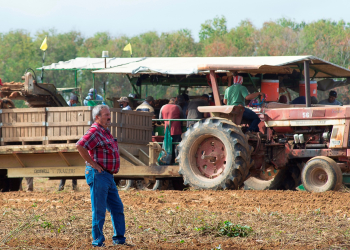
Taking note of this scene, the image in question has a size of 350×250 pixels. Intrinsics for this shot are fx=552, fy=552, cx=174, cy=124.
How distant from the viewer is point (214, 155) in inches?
385

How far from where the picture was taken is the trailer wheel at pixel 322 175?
891cm

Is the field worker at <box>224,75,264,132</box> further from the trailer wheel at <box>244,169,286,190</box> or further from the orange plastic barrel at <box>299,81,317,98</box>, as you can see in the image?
the orange plastic barrel at <box>299,81,317,98</box>

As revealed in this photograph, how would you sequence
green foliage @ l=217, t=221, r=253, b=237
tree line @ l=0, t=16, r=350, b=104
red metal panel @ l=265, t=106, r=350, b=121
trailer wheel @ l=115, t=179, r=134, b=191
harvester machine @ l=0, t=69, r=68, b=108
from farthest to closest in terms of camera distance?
tree line @ l=0, t=16, r=350, b=104 → trailer wheel @ l=115, t=179, r=134, b=191 → harvester machine @ l=0, t=69, r=68, b=108 → red metal panel @ l=265, t=106, r=350, b=121 → green foliage @ l=217, t=221, r=253, b=237

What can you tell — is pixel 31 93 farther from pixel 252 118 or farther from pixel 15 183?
pixel 252 118

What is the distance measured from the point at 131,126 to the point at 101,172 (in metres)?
5.25

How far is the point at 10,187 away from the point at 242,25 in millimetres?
41022

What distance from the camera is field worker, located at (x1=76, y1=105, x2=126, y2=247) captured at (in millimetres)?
5520

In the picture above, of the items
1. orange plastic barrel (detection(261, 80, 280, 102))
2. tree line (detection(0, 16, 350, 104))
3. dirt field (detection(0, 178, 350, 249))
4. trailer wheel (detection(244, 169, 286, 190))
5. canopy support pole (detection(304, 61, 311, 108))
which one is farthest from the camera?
Result: tree line (detection(0, 16, 350, 104))

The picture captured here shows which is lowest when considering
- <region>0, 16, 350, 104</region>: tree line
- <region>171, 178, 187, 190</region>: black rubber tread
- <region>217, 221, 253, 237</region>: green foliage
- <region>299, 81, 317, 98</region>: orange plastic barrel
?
<region>171, 178, 187, 190</region>: black rubber tread

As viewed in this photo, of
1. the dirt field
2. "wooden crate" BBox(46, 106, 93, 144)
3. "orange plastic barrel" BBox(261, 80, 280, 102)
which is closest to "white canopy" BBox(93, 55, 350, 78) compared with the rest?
"orange plastic barrel" BBox(261, 80, 280, 102)

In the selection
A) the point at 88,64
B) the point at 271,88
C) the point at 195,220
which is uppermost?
the point at 88,64

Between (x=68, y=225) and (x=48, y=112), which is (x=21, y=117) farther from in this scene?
(x=68, y=225)

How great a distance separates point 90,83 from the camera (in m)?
43.4

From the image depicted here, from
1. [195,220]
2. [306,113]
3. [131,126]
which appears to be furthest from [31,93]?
[195,220]
